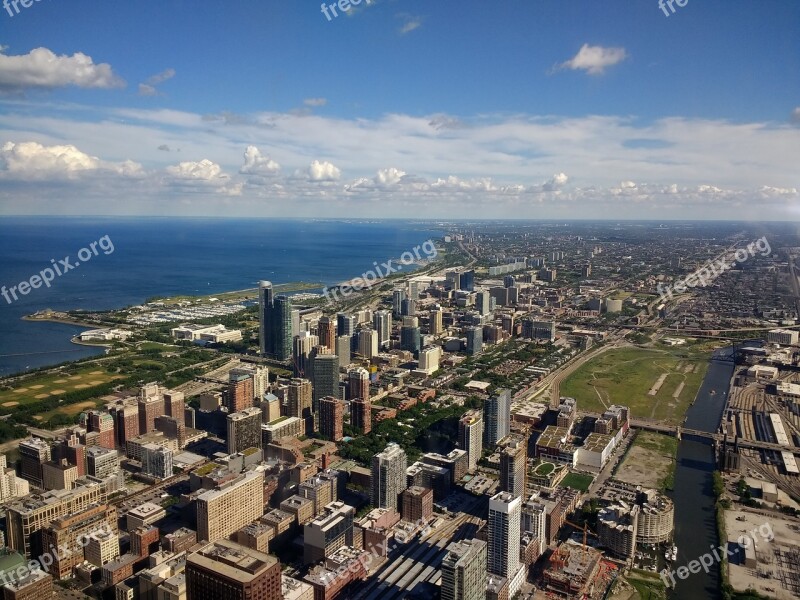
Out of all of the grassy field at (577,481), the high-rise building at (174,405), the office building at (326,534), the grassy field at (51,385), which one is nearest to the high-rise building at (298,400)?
the high-rise building at (174,405)

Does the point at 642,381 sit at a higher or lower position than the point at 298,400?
lower

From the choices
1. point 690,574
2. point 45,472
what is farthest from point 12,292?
point 690,574

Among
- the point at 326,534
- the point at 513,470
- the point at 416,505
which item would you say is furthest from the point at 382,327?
the point at 326,534

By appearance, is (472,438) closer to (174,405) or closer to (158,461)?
(158,461)

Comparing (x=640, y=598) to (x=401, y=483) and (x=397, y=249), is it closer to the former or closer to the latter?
(x=401, y=483)

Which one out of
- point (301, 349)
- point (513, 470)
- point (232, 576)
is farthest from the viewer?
point (301, 349)

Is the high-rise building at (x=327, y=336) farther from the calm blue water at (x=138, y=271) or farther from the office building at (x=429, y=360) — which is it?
the calm blue water at (x=138, y=271)

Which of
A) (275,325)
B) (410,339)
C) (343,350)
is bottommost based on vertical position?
(410,339)
